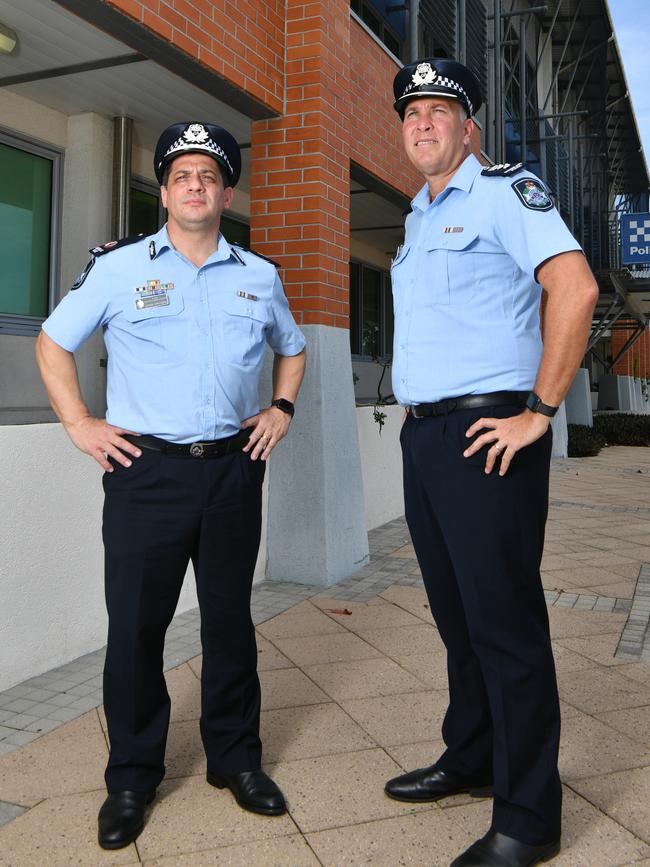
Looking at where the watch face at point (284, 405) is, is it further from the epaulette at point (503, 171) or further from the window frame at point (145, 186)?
the window frame at point (145, 186)

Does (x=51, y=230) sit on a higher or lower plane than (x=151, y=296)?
higher

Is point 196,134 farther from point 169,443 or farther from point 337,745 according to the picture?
point 337,745

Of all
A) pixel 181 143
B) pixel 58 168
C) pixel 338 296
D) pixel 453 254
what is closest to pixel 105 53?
pixel 58 168

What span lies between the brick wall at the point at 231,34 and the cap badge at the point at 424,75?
7.93ft

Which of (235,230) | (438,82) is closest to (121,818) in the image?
(438,82)

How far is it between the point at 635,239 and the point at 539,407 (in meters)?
23.7

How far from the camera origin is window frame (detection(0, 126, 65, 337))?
6.52 meters

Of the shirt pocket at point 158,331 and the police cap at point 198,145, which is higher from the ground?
the police cap at point 198,145

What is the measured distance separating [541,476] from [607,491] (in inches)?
369

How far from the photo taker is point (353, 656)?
14.1ft

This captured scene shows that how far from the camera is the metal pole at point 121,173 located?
6.87 m

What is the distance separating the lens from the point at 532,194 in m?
2.30

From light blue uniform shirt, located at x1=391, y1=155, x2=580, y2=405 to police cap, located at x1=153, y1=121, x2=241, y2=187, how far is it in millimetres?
703

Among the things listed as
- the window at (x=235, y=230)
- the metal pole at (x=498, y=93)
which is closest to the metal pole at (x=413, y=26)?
the window at (x=235, y=230)
